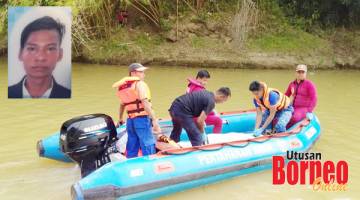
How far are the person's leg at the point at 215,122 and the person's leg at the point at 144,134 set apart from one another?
1.47m

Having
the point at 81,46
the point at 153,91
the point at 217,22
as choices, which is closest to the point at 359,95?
the point at 153,91

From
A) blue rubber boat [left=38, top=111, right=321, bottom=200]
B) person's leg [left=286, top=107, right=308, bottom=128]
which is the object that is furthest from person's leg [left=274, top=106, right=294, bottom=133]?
A: person's leg [left=286, top=107, right=308, bottom=128]

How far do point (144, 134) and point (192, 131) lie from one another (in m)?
0.62

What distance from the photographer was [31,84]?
6227 millimetres

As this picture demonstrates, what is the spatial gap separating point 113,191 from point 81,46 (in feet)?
34.3

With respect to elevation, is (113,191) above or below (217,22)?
below

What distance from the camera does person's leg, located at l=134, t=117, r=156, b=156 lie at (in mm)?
4836

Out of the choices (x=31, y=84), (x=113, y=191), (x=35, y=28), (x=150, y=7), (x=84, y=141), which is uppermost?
(x=150, y=7)

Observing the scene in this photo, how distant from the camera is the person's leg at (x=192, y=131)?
16.9ft

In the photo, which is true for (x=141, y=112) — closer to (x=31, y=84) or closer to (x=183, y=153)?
(x=183, y=153)

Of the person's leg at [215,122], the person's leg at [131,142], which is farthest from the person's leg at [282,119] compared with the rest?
the person's leg at [131,142]

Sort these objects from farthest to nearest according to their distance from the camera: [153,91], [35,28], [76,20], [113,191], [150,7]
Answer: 1. [150,7]
2. [76,20]
3. [153,91]
4. [35,28]
5. [113,191]

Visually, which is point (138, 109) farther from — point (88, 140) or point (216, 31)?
point (216, 31)

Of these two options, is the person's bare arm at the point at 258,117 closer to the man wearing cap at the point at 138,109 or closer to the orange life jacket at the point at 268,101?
the orange life jacket at the point at 268,101
